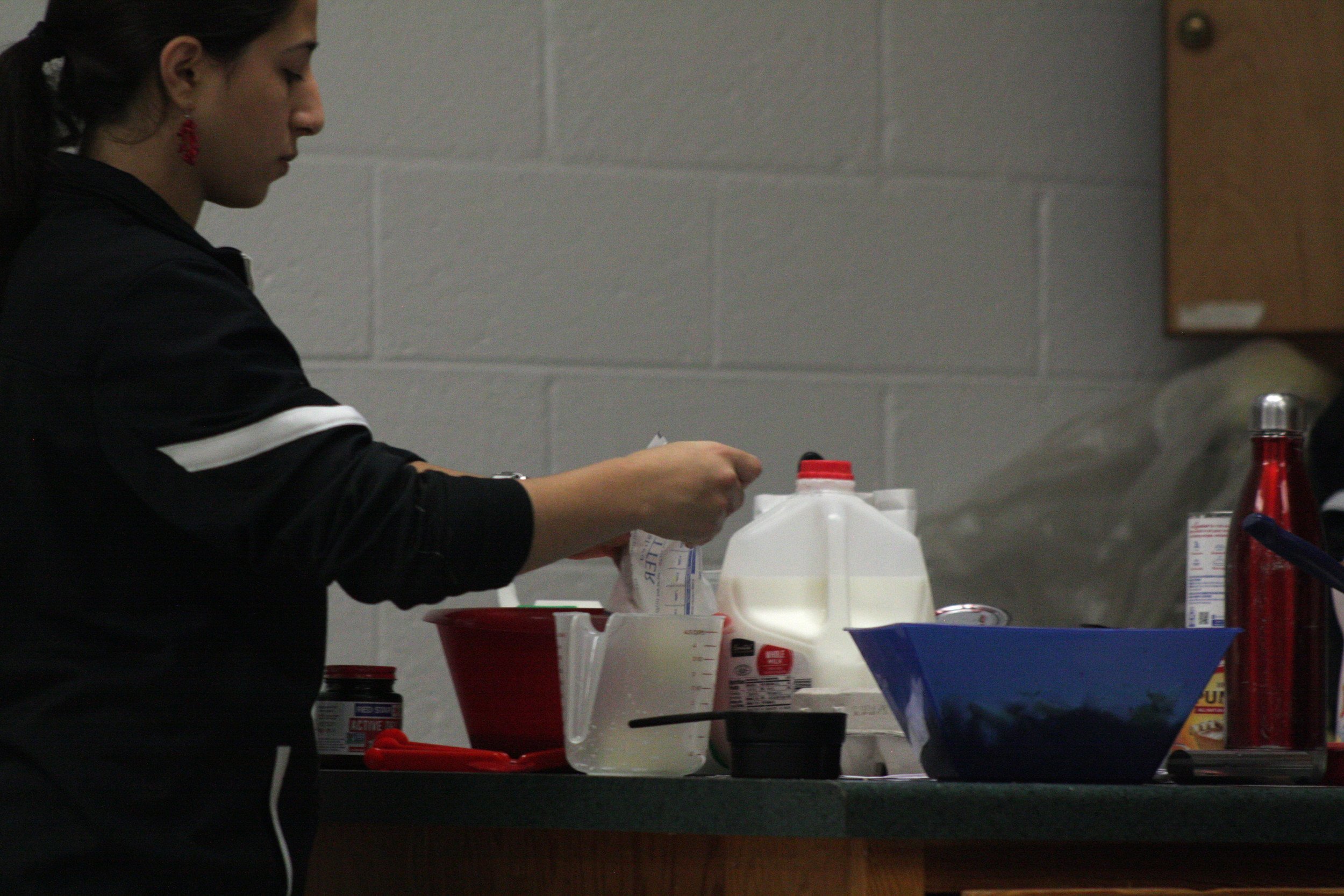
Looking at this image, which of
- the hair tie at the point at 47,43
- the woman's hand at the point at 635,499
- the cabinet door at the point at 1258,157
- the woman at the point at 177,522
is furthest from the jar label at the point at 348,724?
the cabinet door at the point at 1258,157

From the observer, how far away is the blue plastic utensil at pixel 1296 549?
3.13 ft

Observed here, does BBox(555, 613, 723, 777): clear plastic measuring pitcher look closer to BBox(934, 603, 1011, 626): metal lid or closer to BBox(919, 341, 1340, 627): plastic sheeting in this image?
BBox(934, 603, 1011, 626): metal lid

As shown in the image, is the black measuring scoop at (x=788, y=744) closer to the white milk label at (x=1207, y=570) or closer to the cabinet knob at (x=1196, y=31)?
the white milk label at (x=1207, y=570)

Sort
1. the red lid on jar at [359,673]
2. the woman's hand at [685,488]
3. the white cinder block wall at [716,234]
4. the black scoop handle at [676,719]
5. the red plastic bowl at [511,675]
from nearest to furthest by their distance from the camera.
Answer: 1. the black scoop handle at [676,719]
2. the woman's hand at [685,488]
3. the red plastic bowl at [511,675]
4. the red lid on jar at [359,673]
5. the white cinder block wall at [716,234]

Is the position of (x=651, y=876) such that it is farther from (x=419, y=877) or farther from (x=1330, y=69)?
(x=1330, y=69)

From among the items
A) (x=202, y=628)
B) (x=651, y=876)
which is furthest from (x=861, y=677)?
(x=202, y=628)

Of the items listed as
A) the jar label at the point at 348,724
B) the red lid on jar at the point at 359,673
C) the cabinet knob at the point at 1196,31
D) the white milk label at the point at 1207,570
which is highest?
the cabinet knob at the point at 1196,31

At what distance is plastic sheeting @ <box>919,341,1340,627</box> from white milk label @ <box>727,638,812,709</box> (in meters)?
1.06

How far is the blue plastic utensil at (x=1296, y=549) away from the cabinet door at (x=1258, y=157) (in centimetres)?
131

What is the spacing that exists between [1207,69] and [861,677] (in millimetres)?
1435

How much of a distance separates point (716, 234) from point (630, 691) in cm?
126

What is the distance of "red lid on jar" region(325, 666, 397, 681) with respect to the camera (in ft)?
→ 4.13

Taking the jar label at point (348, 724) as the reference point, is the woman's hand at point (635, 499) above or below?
above

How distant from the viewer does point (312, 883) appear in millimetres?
1241
